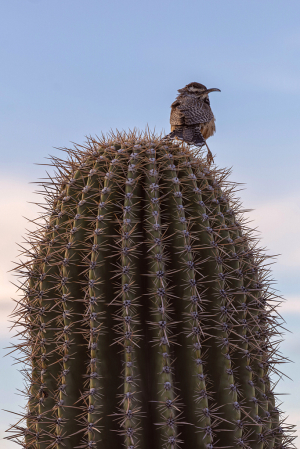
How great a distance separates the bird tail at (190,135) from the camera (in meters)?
3.92

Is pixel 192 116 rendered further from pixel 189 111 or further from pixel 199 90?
pixel 199 90

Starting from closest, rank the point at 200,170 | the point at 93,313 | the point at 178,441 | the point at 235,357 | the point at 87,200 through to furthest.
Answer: the point at 178,441 < the point at 93,313 < the point at 235,357 < the point at 87,200 < the point at 200,170

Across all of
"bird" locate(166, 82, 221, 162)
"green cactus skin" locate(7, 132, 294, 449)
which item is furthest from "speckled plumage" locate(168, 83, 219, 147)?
"green cactus skin" locate(7, 132, 294, 449)

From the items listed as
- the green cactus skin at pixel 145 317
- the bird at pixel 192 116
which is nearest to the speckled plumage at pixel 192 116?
the bird at pixel 192 116

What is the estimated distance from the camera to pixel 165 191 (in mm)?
2893

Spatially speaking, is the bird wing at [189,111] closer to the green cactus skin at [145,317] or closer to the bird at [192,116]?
the bird at [192,116]

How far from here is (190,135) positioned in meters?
3.99

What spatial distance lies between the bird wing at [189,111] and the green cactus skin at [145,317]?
1.01 meters

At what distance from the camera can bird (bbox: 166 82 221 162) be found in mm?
4000

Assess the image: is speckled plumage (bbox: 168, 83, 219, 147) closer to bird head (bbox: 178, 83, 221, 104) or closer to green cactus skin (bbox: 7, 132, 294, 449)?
bird head (bbox: 178, 83, 221, 104)

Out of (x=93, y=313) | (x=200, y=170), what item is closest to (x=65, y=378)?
(x=93, y=313)

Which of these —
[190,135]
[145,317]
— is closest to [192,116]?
[190,135]

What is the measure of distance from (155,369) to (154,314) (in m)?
0.29

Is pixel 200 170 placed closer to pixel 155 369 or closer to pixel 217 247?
pixel 217 247
